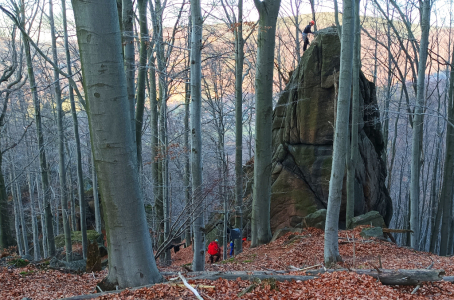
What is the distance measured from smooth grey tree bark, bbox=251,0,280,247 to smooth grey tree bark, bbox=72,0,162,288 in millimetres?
5925

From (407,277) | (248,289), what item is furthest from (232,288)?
(407,277)

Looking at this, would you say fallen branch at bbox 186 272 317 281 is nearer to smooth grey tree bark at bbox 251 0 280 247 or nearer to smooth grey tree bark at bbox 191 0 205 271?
smooth grey tree bark at bbox 191 0 205 271

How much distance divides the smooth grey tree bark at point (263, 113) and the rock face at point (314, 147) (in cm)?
358

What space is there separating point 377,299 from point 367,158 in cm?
1214

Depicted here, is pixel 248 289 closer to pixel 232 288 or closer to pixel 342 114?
pixel 232 288

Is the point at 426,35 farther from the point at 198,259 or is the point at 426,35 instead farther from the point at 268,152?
the point at 198,259

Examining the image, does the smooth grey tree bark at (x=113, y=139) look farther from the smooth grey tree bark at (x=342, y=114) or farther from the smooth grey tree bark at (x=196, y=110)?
the smooth grey tree bark at (x=342, y=114)

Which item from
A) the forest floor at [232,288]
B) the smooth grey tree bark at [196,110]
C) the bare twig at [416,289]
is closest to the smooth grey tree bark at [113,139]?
the forest floor at [232,288]

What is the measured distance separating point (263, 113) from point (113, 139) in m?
6.40

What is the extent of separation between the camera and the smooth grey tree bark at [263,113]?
8.64m

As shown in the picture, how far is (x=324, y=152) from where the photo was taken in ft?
46.1

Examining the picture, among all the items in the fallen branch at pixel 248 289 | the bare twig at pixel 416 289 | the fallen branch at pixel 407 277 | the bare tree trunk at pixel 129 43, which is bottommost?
the bare twig at pixel 416 289

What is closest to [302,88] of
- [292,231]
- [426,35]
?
[426,35]

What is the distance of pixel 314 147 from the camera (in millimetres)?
14203
